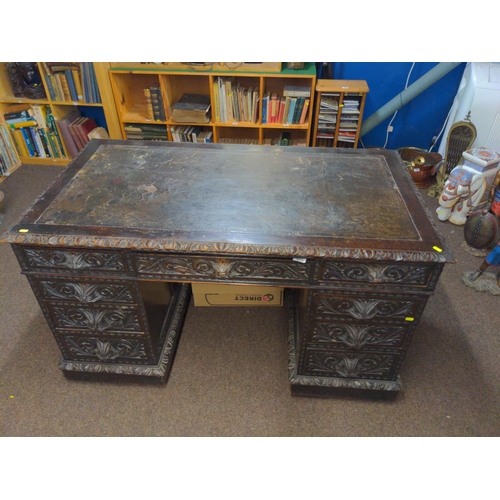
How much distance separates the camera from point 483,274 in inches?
97.3

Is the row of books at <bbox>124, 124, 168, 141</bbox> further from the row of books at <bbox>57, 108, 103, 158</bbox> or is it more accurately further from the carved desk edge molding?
the carved desk edge molding

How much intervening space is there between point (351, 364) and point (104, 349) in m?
1.07

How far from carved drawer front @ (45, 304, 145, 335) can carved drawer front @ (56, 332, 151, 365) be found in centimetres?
5

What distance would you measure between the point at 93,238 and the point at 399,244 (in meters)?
1.06

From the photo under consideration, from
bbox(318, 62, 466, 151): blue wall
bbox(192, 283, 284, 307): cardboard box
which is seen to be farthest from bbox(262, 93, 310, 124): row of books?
bbox(192, 283, 284, 307): cardboard box

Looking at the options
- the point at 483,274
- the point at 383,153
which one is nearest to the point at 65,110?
the point at 383,153

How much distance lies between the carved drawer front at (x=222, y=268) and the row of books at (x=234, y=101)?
6.70 ft

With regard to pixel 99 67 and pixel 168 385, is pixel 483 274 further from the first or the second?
pixel 99 67

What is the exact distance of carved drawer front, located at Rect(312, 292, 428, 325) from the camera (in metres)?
1.49

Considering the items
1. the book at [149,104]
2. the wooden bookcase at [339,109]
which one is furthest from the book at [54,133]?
the wooden bookcase at [339,109]

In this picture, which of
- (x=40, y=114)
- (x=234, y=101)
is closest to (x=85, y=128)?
(x=40, y=114)

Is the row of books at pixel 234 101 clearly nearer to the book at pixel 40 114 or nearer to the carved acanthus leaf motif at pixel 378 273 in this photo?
the book at pixel 40 114

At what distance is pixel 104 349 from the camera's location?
5.81 ft

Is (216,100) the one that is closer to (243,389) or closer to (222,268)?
(222,268)
